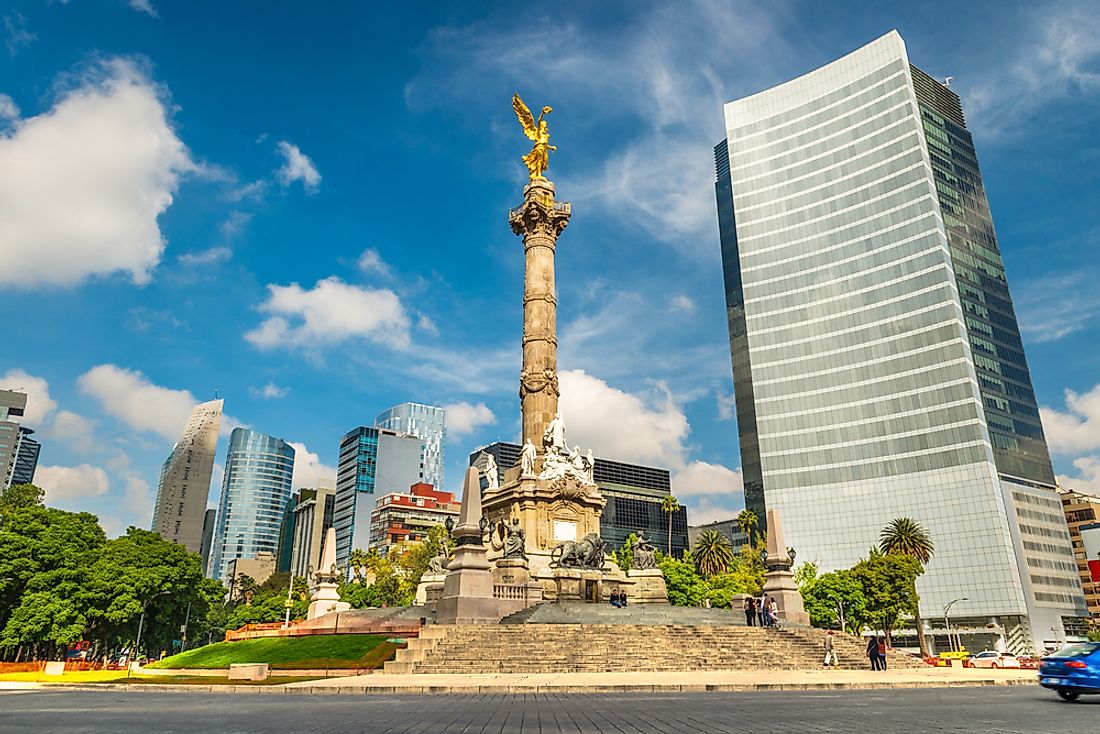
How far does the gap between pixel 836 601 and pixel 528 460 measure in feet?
98.4

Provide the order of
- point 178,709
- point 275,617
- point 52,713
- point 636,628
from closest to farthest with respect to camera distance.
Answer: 1. point 52,713
2. point 178,709
3. point 636,628
4. point 275,617

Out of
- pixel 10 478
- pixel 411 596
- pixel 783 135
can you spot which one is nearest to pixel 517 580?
pixel 411 596

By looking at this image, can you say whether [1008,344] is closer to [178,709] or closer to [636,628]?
[636,628]

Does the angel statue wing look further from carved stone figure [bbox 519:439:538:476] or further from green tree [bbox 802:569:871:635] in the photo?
green tree [bbox 802:569:871:635]

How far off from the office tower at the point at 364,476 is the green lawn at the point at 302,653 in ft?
506

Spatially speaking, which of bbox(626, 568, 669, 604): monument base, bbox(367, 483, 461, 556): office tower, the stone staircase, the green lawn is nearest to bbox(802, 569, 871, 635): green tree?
bbox(626, 568, 669, 604): monument base

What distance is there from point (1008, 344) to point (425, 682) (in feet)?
325

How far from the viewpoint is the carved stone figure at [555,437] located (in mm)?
40312

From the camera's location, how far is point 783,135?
10756 centimetres

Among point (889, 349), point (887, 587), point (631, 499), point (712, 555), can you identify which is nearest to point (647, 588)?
point (887, 587)

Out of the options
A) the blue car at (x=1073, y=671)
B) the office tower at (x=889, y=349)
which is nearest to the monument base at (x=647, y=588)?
the blue car at (x=1073, y=671)

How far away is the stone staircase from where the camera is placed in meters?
22.5

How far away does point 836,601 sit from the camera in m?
54.4

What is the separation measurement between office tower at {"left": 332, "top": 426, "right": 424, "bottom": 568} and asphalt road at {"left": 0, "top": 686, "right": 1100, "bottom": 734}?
172 meters
